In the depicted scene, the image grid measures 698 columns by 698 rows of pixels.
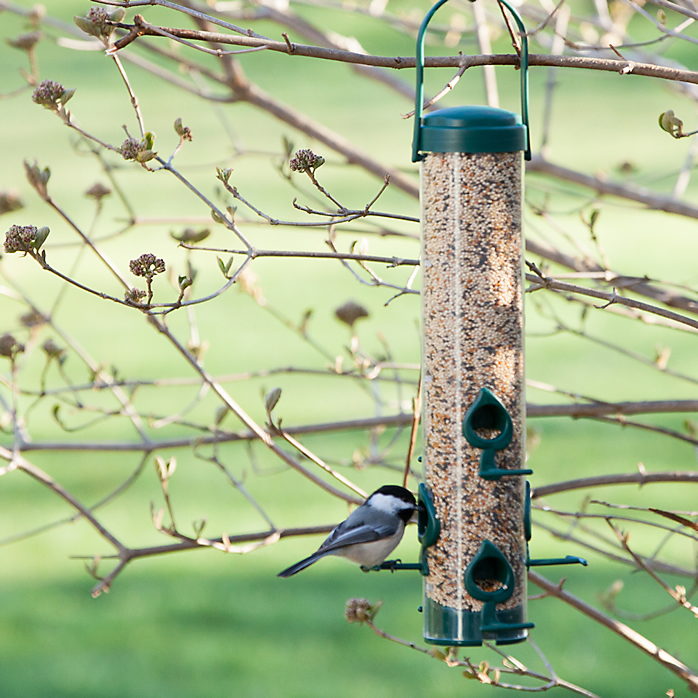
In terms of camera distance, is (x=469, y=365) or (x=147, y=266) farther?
(x=469, y=365)

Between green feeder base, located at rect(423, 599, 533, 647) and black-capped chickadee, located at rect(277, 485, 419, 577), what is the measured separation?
23 cm

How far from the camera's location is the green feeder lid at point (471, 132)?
7.84ft

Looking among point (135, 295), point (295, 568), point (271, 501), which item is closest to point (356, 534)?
point (295, 568)

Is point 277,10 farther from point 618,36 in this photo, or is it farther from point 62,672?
point 62,672

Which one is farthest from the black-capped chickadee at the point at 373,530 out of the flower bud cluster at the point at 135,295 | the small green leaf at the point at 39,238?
the small green leaf at the point at 39,238

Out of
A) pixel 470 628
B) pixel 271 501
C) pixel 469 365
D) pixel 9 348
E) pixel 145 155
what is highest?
pixel 145 155

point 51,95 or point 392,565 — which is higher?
point 51,95

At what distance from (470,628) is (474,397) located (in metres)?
0.56

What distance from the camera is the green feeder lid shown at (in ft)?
7.84

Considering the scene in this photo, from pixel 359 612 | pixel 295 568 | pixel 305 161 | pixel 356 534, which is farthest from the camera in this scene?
pixel 356 534

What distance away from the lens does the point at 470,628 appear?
2566mm

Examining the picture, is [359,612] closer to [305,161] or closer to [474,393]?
[474,393]

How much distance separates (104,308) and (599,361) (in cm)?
657

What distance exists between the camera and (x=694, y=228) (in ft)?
50.4
